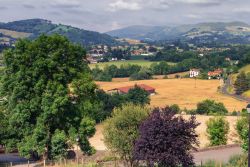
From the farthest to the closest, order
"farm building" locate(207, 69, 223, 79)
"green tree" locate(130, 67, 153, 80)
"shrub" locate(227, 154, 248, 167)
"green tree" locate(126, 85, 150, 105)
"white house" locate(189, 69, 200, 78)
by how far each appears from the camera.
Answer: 1. "white house" locate(189, 69, 200, 78)
2. "green tree" locate(130, 67, 153, 80)
3. "farm building" locate(207, 69, 223, 79)
4. "green tree" locate(126, 85, 150, 105)
5. "shrub" locate(227, 154, 248, 167)

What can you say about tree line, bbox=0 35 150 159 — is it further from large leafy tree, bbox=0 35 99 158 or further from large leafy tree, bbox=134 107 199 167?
large leafy tree, bbox=134 107 199 167

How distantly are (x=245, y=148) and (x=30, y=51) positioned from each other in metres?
14.4

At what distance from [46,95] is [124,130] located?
276 inches

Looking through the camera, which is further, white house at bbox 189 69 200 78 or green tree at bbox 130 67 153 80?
white house at bbox 189 69 200 78

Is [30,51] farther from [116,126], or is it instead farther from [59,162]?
A: [116,126]

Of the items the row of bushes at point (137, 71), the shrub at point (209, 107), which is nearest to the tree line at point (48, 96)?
the shrub at point (209, 107)

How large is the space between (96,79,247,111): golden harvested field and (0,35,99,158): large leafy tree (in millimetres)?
59239

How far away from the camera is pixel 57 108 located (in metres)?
27.9

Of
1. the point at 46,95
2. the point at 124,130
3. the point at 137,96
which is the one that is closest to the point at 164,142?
the point at 124,130

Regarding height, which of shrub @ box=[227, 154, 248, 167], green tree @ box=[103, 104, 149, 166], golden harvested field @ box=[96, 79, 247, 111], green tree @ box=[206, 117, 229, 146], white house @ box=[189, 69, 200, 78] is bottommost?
golden harvested field @ box=[96, 79, 247, 111]

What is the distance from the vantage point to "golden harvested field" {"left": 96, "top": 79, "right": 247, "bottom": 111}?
9725 cm

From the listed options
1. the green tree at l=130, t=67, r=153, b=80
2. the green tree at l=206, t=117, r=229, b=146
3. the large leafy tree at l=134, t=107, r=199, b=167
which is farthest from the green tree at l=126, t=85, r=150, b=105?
the large leafy tree at l=134, t=107, r=199, b=167

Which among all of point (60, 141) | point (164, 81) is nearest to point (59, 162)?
point (60, 141)

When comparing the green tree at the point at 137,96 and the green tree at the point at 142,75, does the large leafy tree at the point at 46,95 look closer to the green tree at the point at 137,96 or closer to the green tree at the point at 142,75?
the green tree at the point at 137,96
